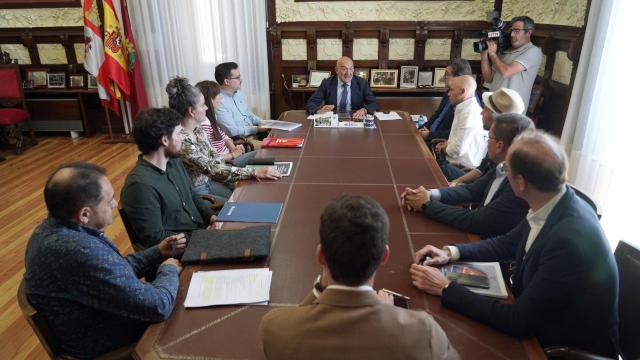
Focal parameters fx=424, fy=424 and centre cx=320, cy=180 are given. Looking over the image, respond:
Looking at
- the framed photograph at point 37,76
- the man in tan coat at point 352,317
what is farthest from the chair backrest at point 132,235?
the framed photograph at point 37,76

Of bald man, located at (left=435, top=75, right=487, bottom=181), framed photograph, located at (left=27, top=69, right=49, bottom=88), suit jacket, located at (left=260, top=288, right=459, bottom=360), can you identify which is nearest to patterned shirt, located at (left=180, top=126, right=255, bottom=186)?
bald man, located at (left=435, top=75, right=487, bottom=181)

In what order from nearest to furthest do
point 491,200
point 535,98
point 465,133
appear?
point 491,200 → point 465,133 → point 535,98

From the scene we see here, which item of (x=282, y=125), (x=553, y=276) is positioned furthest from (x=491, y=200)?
(x=282, y=125)

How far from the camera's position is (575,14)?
11.9 ft

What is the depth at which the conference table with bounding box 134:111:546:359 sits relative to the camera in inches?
47.2

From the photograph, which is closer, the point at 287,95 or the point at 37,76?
the point at 287,95

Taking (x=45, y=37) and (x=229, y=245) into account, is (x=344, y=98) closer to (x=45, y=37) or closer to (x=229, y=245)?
(x=229, y=245)

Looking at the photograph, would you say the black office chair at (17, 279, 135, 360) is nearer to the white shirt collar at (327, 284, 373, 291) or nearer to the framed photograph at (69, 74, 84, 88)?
the white shirt collar at (327, 284, 373, 291)

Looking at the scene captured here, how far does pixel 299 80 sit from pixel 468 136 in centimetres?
283

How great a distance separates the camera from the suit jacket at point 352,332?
88cm

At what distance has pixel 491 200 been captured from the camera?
203 centimetres

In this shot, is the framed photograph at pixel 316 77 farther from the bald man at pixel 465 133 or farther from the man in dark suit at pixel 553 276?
the man in dark suit at pixel 553 276

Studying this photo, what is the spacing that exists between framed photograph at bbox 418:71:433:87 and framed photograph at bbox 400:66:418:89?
0.05 m

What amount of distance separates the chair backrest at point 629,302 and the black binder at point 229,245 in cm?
127
